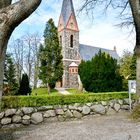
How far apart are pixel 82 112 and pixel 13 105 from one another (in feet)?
9.87

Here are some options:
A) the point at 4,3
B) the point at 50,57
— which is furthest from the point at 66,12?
the point at 4,3

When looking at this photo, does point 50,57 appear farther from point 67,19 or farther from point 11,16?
point 11,16

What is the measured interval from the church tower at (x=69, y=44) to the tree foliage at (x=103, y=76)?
29.4m

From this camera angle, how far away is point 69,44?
55.9m

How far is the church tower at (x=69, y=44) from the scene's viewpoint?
53809 millimetres

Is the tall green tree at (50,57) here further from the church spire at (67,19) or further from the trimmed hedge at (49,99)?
the trimmed hedge at (49,99)

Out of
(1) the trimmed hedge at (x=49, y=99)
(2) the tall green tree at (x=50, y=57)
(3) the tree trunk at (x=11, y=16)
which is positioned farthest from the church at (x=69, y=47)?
(3) the tree trunk at (x=11, y=16)

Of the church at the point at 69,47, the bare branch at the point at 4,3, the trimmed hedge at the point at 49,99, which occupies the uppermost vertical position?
the church at the point at 69,47

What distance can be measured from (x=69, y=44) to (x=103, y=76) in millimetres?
34530

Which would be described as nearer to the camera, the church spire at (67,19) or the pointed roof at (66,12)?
the pointed roof at (66,12)

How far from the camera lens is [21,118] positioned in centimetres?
953

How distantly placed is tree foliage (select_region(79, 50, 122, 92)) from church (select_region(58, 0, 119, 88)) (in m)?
29.4

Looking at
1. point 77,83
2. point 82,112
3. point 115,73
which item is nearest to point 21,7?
point 82,112

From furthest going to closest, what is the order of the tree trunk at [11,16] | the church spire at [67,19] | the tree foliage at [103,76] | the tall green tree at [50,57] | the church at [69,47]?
1. the church spire at [67,19]
2. the church at [69,47]
3. the tall green tree at [50,57]
4. the tree foliage at [103,76]
5. the tree trunk at [11,16]
